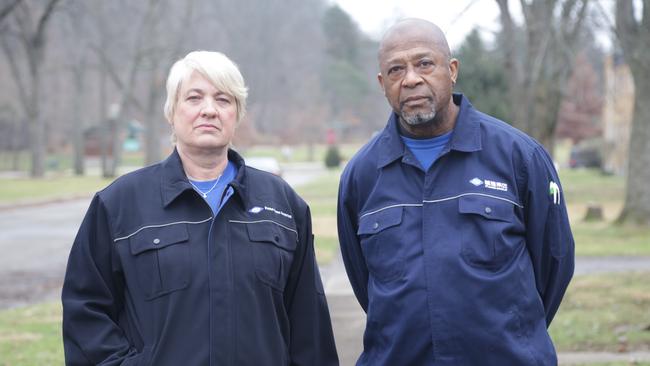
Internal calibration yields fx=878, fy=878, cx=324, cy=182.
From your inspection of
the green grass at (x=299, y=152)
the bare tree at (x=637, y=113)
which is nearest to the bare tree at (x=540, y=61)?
the bare tree at (x=637, y=113)

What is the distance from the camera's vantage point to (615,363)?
23.1 ft

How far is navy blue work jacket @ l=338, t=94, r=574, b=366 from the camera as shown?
3.32m

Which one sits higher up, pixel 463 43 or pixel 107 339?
pixel 463 43

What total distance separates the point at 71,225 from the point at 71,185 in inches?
693

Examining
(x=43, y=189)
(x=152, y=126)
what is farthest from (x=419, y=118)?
(x=152, y=126)

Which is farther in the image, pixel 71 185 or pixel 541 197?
pixel 71 185

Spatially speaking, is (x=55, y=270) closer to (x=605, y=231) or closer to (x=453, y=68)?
(x=605, y=231)

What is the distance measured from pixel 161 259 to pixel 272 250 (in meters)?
0.44

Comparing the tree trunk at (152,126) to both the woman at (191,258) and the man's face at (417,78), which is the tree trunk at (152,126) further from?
the man's face at (417,78)

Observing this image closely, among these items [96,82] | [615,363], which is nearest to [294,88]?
[96,82]

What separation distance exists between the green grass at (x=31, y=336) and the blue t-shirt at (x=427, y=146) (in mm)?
5036

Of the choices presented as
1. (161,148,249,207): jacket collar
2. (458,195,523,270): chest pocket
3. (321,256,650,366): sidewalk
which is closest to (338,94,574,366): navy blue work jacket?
(458,195,523,270): chest pocket

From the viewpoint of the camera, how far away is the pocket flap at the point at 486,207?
3371mm

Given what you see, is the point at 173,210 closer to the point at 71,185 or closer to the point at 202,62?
the point at 202,62
